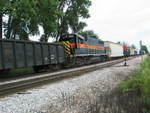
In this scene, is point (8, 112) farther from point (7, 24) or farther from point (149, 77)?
point (7, 24)

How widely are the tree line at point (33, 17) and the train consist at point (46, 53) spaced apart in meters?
3.45

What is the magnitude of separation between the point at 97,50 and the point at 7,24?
40.4 feet

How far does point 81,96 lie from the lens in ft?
18.6

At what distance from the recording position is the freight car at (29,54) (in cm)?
1071

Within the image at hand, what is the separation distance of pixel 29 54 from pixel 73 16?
18.0m

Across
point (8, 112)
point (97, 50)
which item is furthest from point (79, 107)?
point (97, 50)

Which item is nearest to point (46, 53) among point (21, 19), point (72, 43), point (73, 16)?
point (72, 43)

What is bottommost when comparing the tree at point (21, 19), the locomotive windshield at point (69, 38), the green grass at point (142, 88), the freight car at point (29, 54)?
the green grass at point (142, 88)

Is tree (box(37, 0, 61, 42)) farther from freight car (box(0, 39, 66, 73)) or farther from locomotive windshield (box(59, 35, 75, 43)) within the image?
freight car (box(0, 39, 66, 73))

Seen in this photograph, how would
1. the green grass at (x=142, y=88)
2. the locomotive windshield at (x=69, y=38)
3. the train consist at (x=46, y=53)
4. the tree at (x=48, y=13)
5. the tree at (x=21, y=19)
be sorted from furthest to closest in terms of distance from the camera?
the tree at (x=48, y=13) → the locomotive windshield at (x=69, y=38) → the tree at (x=21, y=19) → the train consist at (x=46, y=53) → the green grass at (x=142, y=88)

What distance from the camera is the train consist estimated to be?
35.8ft

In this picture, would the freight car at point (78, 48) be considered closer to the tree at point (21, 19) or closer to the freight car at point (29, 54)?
the freight car at point (29, 54)

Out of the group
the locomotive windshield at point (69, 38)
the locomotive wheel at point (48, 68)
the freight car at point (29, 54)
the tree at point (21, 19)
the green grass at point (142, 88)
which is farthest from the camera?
the locomotive windshield at point (69, 38)

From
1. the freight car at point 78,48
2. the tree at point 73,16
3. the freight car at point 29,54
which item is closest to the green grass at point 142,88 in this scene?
the freight car at point 29,54
